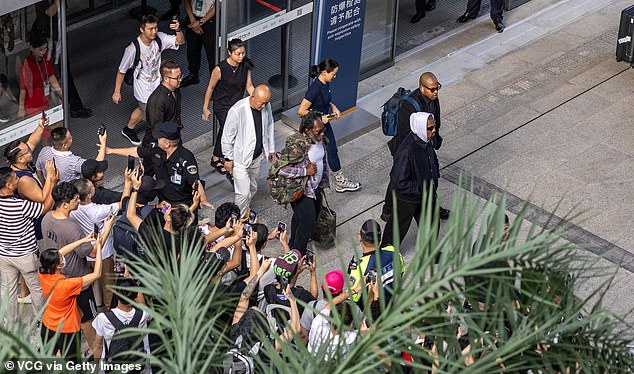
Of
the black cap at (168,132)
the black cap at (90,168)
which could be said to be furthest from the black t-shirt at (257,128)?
the black cap at (90,168)

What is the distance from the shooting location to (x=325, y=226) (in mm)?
10938

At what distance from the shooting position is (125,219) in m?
9.15

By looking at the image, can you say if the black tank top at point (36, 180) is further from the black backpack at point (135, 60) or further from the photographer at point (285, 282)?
the black backpack at point (135, 60)

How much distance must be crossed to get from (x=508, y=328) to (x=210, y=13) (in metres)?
8.68

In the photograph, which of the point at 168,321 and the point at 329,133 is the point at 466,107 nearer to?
the point at 329,133

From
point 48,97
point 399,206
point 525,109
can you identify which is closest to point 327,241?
point 399,206

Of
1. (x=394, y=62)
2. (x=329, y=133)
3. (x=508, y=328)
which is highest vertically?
(x=508, y=328)

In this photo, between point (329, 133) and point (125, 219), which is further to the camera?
point (329, 133)

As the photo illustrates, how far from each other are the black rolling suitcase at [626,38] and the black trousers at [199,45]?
5.98 metres

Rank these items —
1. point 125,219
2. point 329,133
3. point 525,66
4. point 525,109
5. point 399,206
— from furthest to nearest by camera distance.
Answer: point 525,66 → point 525,109 → point 329,133 → point 399,206 → point 125,219

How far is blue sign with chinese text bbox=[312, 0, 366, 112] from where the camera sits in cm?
1256

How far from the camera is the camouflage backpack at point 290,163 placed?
388 inches

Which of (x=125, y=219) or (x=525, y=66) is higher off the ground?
(x=125, y=219)

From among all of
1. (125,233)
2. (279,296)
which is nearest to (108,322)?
(279,296)
